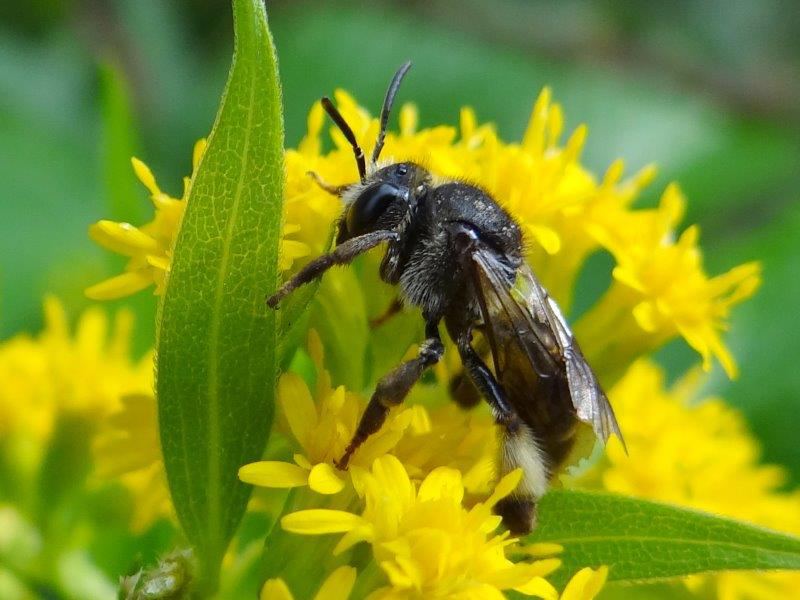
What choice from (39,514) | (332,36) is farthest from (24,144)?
(39,514)

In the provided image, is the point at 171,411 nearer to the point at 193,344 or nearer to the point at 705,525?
the point at 193,344

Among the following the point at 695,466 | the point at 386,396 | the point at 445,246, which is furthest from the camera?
the point at 695,466

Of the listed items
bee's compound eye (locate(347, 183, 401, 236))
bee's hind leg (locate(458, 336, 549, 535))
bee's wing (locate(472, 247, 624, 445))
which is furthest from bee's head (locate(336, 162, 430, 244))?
bee's hind leg (locate(458, 336, 549, 535))

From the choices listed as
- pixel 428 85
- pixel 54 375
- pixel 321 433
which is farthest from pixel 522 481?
pixel 428 85

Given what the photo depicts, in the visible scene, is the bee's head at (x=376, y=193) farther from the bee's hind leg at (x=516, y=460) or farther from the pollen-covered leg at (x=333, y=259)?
the bee's hind leg at (x=516, y=460)

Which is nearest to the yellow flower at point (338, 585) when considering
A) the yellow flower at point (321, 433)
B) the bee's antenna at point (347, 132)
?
the yellow flower at point (321, 433)

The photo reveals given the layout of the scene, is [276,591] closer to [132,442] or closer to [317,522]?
[317,522]
